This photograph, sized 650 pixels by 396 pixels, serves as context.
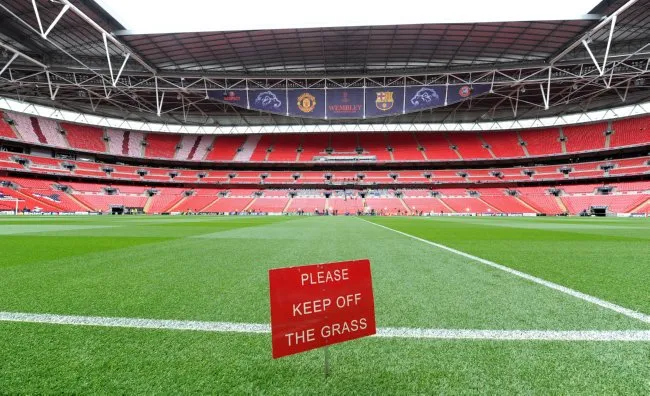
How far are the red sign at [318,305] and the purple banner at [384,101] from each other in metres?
27.7

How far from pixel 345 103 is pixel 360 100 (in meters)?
1.45

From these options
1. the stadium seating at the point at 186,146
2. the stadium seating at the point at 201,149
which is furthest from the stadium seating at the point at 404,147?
the stadium seating at the point at 186,146

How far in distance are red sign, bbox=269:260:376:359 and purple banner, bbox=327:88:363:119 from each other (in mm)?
27036

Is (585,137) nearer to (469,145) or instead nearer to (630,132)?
(630,132)

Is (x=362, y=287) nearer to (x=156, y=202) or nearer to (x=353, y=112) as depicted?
(x=353, y=112)

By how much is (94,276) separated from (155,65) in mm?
31121

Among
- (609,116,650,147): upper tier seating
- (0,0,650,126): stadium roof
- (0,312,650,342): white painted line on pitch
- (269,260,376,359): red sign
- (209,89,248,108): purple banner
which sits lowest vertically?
(0,312,650,342): white painted line on pitch

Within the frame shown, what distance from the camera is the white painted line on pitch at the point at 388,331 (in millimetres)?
1919

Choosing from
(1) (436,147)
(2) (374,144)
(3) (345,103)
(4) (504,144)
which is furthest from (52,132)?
(4) (504,144)

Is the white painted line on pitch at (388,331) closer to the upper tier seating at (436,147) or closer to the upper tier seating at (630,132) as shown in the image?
the upper tier seating at (436,147)

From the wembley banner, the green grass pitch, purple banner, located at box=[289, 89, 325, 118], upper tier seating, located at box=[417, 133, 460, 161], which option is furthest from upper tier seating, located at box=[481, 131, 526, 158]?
the green grass pitch

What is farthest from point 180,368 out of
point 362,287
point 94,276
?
point 94,276

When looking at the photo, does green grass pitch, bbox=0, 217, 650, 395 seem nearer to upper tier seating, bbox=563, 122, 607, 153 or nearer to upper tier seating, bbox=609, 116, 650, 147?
upper tier seating, bbox=609, 116, 650, 147

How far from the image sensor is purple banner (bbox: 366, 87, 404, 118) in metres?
27.1
